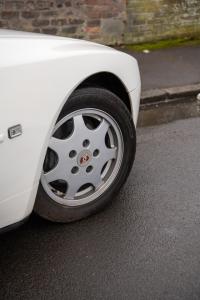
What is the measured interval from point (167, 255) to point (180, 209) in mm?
529

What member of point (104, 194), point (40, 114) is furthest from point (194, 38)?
point (40, 114)

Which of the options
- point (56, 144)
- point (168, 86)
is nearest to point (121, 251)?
point (56, 144)

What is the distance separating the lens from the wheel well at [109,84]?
9.39 feet

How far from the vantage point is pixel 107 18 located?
7133 mm

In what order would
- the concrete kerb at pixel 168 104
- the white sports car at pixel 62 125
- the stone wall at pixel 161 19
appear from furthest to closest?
the stone wall at pixel 161 19, the concrete kerb at pixel 168 104, the white sports car at pixel 62 125

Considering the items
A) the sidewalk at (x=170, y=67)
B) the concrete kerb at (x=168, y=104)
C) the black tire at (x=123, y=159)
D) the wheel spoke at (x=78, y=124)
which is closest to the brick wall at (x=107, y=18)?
the sidewalk at (x=170, y=67)

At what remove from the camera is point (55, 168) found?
2709 mm

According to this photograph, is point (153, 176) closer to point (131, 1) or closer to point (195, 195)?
point (195, 195)

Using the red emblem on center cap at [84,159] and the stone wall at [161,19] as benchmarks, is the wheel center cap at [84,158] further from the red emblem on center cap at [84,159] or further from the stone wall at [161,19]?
the stone wall at [161,19]

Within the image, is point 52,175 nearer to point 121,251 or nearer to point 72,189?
point 72,189

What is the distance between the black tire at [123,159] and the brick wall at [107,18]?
4.07 meters

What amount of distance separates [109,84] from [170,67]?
370 cm

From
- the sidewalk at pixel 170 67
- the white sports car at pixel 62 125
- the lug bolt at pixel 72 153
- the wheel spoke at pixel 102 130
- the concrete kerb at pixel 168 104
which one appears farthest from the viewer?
the sidewalk at pixel 170 67

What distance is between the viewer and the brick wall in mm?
6512
